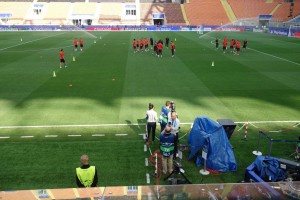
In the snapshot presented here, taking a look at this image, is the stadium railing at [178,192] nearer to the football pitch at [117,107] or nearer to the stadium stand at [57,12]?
the football pitch at [117,107]

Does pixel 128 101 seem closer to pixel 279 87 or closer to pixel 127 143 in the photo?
pixel 127 143

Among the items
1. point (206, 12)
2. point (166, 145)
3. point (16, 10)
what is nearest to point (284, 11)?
point (206, 12)

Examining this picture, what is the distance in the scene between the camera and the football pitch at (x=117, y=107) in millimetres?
9398

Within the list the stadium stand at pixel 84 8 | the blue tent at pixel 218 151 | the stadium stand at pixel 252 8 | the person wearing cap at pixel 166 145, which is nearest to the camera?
the person wearing cap at pixel 166 145

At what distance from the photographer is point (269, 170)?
26.4ft

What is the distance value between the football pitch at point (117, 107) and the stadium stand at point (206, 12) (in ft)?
209

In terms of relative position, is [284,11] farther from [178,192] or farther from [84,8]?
[178,192]

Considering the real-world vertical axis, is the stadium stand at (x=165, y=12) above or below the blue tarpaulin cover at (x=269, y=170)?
above

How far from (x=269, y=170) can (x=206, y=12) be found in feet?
305

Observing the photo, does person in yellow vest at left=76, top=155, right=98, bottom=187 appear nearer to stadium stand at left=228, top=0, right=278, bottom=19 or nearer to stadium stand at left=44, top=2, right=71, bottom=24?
stadium stand at left=44, top=2, right=71, bottom=24

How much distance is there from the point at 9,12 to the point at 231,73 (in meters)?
89.1

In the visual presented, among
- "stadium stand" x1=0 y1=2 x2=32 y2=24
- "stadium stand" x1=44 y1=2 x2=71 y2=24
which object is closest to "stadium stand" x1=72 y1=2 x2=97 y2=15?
"stadium stand" x1=44 y1=2 x2=71 y2=24

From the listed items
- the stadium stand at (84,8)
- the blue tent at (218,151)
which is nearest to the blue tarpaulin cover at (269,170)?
the blue tent at (218,151)

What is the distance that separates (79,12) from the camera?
94.6 m
